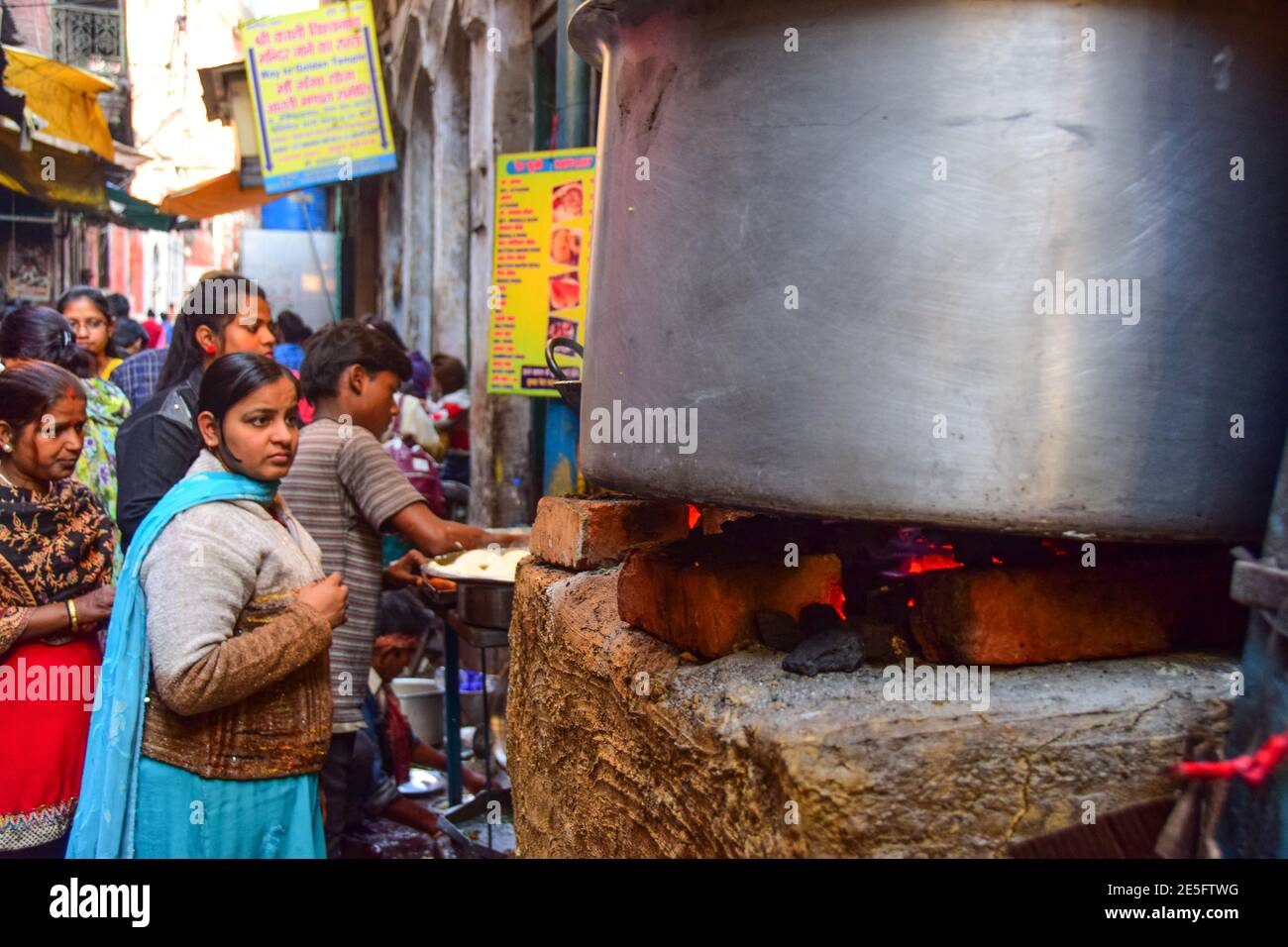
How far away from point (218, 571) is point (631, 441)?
123 cm

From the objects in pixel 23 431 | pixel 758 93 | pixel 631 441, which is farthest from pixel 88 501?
pixel 758 93

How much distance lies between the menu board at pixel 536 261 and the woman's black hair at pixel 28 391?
8.83ft

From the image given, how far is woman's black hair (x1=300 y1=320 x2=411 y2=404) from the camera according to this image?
3635mm

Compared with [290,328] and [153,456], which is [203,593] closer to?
[153,456]

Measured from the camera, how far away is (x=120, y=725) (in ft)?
7.74

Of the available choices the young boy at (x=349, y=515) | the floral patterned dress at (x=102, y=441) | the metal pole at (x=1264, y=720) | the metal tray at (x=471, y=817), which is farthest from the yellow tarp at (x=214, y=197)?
the metal pole at (x=1264, y=720)

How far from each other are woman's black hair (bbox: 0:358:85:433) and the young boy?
0.72 metres

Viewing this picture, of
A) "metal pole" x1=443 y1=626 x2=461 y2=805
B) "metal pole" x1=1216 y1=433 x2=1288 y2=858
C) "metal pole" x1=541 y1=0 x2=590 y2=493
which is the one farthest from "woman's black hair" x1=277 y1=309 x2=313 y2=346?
"metal pole" x1=1216 y1=433 x2=1288 y2=858

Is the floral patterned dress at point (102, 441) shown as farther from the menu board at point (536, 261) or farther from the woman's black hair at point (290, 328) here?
the woman's black hair at point (290, 328)

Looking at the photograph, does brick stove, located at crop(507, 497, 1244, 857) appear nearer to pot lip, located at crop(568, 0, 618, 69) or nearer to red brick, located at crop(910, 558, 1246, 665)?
red brick, located at crop(910, 558, 1246, 665)

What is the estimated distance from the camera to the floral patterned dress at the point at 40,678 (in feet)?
8.82

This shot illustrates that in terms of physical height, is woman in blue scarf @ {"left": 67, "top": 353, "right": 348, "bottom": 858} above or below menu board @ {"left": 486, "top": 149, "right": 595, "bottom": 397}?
below

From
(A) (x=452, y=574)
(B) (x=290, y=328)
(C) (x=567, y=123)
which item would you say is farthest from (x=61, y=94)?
(A) (x=452, y=574)

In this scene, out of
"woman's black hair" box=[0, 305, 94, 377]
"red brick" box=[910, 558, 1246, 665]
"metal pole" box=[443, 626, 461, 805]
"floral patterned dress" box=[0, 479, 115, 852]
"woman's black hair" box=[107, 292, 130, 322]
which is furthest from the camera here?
"woman's black hair" box=[107, 292, 130, 322]
